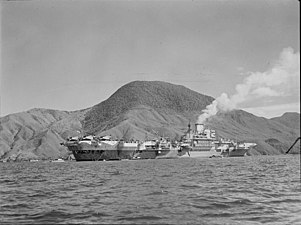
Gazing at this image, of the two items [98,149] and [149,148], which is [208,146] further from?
[98,149]

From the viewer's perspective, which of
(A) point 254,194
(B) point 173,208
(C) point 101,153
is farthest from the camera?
(C) point 101,153

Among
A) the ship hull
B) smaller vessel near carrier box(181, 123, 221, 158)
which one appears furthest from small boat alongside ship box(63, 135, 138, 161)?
smaller vessel near carrier box(181, 123, 221, 158)

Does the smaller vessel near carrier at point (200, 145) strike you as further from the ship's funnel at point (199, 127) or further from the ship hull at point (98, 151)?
the ship hull at point (98, 151)

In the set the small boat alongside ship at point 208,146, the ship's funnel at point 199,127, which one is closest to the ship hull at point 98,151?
the small boat alongside ship at point 208,146

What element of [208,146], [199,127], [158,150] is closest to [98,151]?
[158,150]

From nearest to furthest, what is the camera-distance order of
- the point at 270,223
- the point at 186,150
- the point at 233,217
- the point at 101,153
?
the point at 270,223
the point at 233,217
the point at 101,153
the point at 186,150

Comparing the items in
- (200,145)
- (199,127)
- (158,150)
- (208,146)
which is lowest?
(158,150)

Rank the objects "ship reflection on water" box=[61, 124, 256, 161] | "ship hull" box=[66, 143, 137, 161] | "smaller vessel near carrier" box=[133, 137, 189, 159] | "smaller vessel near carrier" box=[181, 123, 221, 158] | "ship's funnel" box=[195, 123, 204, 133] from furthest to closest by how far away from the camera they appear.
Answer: "ship's funnel" box=[195, 123, 204, 133], "smaller vessel near carrier" box=[181, 123, 221, 158], "smaller vessel near carrier" box=[133, 137, 189, 159], "ship reflection on water" box=[61, 124, 256, 161], "ship hull" box=[66, 143, 137, 161]

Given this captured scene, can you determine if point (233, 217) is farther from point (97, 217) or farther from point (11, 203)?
point (11, 203)

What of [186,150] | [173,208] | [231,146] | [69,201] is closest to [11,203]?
[69,201]

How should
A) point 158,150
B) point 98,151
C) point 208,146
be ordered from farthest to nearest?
point 208,146
point 158,150
point 98,151

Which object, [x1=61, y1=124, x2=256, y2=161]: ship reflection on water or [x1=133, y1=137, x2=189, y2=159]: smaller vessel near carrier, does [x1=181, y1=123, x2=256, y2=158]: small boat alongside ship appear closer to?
[x1=61, y1=124, x2=256, y2=161]: ship reflection on water
